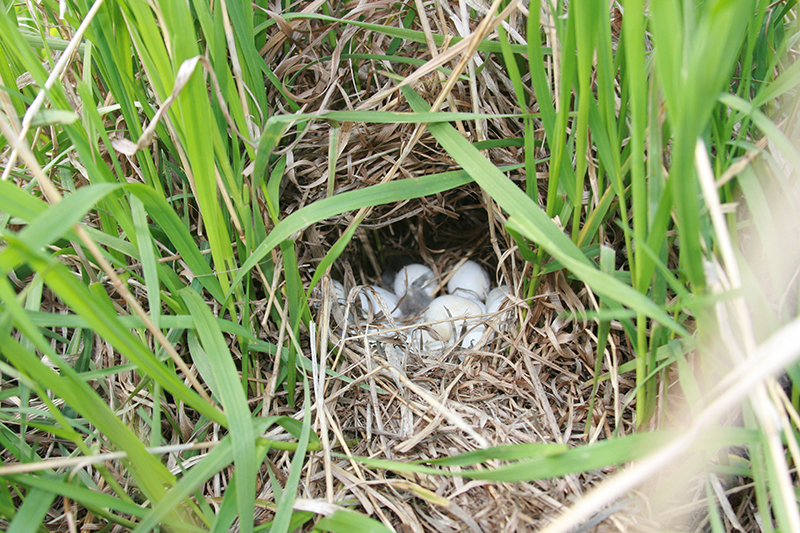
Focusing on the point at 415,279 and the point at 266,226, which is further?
the point at 415,279

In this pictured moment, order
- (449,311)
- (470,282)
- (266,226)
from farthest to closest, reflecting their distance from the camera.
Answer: (470,282) → (449,311) → (266,226)

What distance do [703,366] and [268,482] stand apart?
594 millimetres

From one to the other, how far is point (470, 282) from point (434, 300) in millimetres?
128

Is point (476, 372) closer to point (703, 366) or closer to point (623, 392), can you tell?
point (623, 392)

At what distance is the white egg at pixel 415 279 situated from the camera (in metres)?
1.24

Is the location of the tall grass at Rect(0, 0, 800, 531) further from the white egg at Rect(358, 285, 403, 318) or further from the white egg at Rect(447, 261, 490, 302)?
the white egg at Rect(447, 261, 490, 302)

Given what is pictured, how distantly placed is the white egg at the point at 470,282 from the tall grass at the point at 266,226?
422mm

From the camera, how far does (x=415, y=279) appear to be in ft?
4.09

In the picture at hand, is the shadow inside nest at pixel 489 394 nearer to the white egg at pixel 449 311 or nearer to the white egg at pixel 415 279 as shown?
the white egg at pixel 449 311

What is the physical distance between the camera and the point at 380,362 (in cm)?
76

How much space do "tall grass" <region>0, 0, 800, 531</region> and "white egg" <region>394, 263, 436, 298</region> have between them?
1.57 feet

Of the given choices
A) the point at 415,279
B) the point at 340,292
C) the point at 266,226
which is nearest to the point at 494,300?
the point at 415,279

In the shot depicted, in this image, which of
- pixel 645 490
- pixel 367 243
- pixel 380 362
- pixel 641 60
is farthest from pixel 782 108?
pixel 367 243

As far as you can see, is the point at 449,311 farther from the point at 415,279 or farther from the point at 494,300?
the point at 415,279
